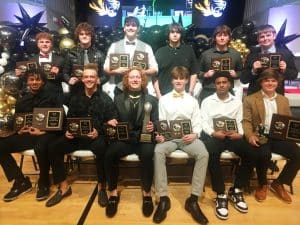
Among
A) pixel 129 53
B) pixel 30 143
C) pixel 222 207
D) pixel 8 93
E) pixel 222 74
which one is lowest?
pixel 222 207

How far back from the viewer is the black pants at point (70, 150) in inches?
119

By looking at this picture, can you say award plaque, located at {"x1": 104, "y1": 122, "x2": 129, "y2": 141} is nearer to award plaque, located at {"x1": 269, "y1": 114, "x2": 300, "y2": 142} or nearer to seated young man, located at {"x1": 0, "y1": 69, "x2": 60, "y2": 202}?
seated young man, located at {"x1": 0, "y1": 69, "x2": 60, "y2": 202}

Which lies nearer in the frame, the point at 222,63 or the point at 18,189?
the point at 18,189

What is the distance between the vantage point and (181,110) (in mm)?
3146

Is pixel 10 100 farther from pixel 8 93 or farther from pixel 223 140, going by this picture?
pixel 223 140

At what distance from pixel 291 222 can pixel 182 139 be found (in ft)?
3.83

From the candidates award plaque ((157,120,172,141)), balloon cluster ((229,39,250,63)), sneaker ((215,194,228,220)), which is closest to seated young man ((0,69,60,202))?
award plaque ((157,120,172,141))

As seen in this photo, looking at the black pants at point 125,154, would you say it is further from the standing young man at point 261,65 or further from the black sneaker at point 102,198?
the standing young man at point 261,65

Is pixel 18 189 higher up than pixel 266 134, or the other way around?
pixel 266 134

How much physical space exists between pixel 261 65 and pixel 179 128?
42.8 inches

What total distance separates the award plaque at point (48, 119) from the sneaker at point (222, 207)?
1.64 metres

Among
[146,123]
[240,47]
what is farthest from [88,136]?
[240,47]

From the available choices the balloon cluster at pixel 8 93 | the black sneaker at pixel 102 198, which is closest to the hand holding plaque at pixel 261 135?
the black sneaker at pixel 102 198

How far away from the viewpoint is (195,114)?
316 centimetres
